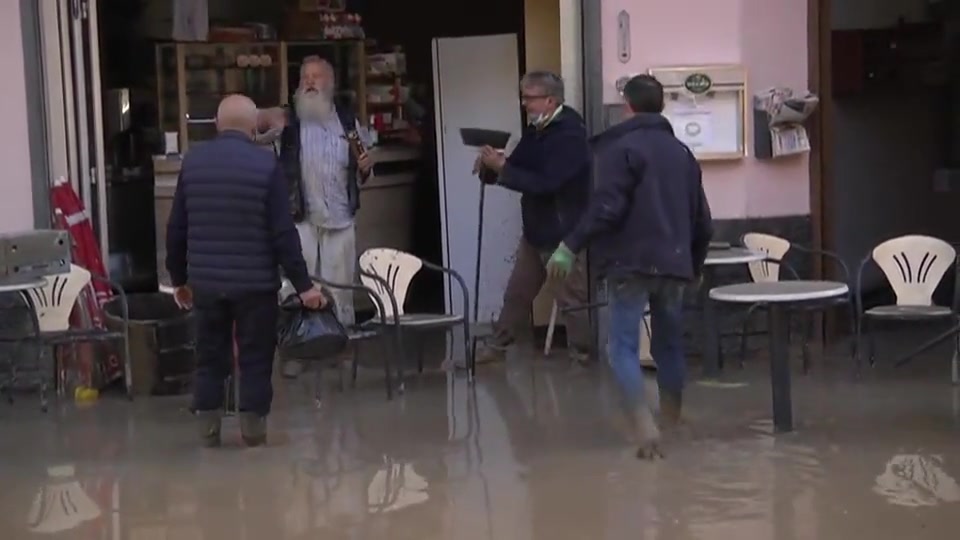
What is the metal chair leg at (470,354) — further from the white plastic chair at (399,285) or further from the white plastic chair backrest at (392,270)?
the white plastic chair backrest at (392,270)

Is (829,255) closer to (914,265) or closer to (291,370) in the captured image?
(914,265)

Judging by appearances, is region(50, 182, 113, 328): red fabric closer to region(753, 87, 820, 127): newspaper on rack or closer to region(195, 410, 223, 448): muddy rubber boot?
region(195, 410, 223, 448): muddy rubber boot

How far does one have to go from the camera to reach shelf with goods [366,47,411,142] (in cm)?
1191

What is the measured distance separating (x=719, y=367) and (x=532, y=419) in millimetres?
1488

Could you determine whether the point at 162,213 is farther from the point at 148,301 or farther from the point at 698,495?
the point at 698,495

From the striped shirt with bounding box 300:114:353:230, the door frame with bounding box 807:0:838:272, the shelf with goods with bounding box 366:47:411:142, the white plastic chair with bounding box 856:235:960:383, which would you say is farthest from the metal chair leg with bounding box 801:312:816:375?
the shelf with goods with bounding box 366:47:411:142

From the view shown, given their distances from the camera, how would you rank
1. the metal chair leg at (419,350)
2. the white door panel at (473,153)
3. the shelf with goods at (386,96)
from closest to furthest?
the metal chair leg at (419,350)
the white door panel at (473,153)
the shelf with goods at (386,96)

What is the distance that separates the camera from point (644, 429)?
727 centimetres

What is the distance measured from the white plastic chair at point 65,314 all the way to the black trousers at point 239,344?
4.48 ft

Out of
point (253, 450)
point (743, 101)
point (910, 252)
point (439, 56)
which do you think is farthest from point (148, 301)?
point (910, 252)

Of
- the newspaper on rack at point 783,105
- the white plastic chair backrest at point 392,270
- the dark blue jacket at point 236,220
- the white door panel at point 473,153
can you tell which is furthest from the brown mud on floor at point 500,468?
the white door panel at point 473,153

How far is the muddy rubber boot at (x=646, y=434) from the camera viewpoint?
7.28m

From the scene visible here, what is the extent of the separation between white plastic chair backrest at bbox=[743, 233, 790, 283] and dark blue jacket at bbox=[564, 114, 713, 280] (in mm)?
2092

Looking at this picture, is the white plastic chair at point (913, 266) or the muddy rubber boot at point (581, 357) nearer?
the white plastic chair at point (913, 266)
